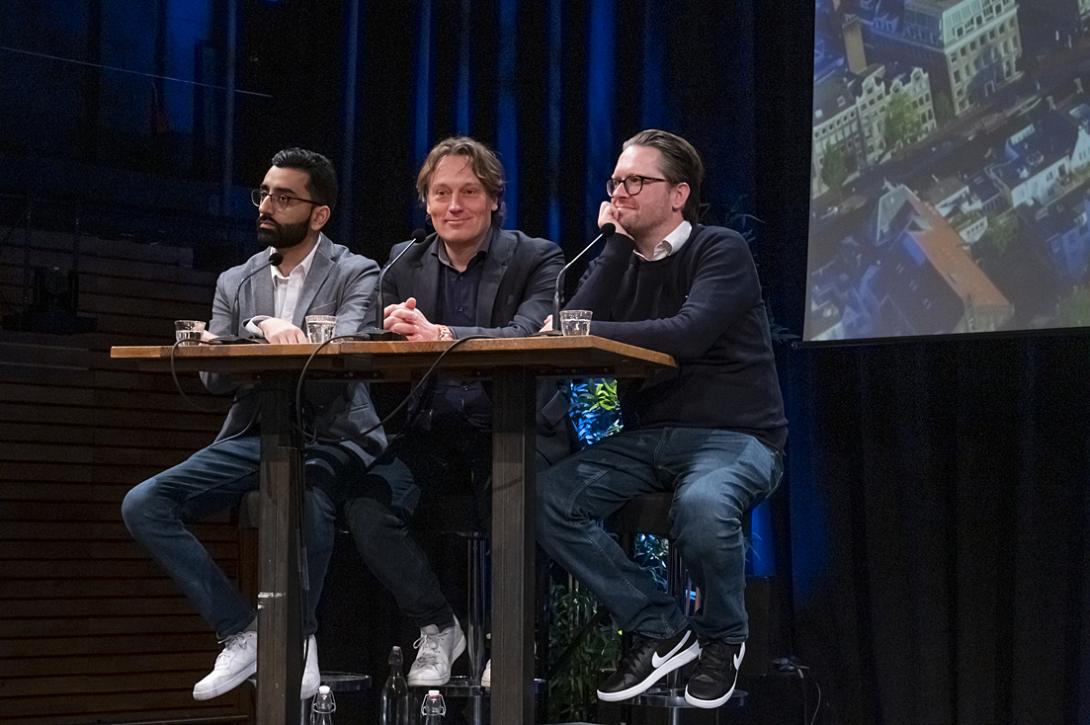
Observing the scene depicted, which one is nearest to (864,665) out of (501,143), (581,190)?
(581,190)

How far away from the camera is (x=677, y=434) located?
332cm

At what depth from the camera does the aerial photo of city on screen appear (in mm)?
4168

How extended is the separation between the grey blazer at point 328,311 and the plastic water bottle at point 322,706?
559 mm

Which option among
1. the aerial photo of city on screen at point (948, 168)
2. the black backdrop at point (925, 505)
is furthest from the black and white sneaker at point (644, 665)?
the aerial photo of city on screen at point (948, 168)

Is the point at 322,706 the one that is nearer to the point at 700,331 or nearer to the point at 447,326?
the point at 447,326

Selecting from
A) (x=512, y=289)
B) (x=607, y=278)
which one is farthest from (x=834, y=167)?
(x=512, y=289)

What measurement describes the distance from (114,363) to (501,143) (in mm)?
1752

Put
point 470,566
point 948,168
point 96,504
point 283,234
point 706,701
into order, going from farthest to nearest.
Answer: point 96,504 < point 948,168 < point 283,234 < point 470,566 < point 706,701

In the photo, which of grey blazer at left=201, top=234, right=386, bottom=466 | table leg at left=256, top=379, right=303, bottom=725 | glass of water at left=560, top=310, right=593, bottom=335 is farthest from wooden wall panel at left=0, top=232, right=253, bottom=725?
glass of water at left=560, top=310, right=593, bottom=335

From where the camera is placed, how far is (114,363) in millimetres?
5578

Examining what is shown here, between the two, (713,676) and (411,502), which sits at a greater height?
(411,502)

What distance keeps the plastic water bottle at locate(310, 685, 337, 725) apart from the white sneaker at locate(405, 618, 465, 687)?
0.68ft

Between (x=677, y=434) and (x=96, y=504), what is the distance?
309cm

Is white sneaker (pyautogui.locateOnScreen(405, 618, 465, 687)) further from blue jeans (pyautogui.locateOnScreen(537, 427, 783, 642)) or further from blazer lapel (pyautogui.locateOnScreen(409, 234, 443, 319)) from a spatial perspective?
blazer lapel (pyautogui.locateOnScreen(409, 234, 443, 319))
